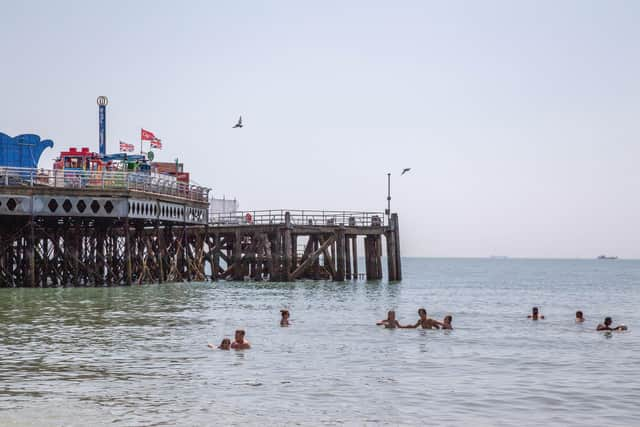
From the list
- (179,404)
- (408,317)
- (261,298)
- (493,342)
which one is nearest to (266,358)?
(179,404)

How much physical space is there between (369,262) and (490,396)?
50.8 m

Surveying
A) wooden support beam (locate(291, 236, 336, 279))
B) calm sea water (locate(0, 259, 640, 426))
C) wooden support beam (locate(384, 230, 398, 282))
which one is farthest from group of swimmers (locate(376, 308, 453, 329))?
wooden support beam (locate(384, 230, 398, 282))

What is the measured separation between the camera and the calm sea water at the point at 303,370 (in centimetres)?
1571

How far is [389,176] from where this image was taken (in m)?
68.6

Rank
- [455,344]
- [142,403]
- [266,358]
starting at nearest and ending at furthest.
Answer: [142,403] → [266,358] → [455,344]

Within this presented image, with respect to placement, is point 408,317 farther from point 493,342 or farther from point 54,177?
point 54,177

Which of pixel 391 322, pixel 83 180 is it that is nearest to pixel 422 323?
pixel 391 322

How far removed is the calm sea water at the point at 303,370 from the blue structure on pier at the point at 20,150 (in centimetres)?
1707

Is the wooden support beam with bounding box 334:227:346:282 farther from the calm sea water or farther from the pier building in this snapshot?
the calm sea water

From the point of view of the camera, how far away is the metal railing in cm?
4869

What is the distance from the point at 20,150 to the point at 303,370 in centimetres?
3742

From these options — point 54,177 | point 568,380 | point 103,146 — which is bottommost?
point 568,380

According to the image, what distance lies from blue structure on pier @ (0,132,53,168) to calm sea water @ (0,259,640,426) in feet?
56.0

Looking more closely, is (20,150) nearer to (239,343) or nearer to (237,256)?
(237,256)
